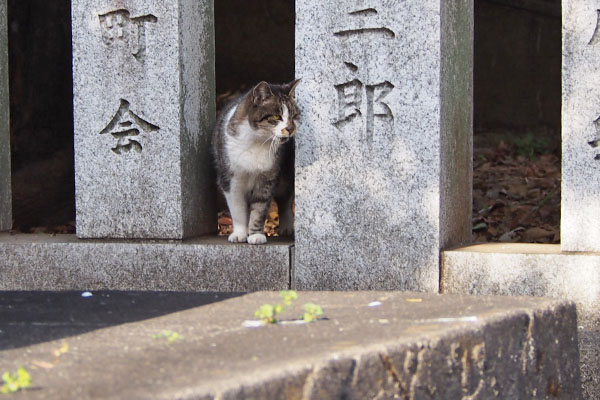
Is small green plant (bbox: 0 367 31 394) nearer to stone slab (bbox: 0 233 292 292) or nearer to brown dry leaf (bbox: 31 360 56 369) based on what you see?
brown dry leaf (bbox: 31 360 56 369)

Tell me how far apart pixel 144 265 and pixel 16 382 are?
9.88ft

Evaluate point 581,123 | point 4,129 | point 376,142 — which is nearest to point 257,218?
point 376,142

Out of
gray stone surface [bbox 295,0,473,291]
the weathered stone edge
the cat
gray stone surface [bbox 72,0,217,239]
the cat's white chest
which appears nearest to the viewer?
the weathered stone edge

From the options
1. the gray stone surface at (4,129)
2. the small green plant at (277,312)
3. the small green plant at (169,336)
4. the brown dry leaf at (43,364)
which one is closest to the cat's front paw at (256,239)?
the gray stone surface at (4,129)

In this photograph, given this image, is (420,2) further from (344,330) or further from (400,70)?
(344,330)

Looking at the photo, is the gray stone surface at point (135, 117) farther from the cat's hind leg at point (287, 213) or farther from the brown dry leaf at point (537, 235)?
the brown dry leaf at point (537, 235)

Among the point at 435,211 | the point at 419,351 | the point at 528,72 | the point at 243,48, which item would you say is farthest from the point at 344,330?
the point at 528,72

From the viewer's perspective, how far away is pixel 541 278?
4289 millimetres

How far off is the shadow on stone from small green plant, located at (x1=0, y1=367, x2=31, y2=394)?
1.50 ft

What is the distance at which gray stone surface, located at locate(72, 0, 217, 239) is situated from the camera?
4.89 m

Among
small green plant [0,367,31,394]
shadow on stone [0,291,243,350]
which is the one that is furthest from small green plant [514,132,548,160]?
small green plant [0,367,31,394]

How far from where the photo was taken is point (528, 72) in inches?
365

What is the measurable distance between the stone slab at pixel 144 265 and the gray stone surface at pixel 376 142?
0.89 ft

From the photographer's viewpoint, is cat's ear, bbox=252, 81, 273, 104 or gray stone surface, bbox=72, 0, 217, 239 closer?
gray stone surface, bbox=72, 0, 217, 239
